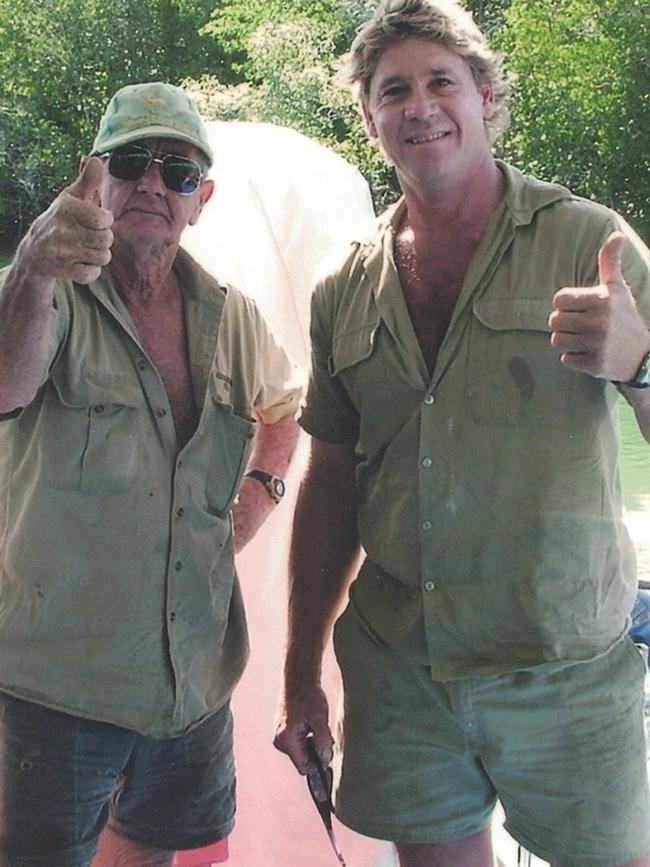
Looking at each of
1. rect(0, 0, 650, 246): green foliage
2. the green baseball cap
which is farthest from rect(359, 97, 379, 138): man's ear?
rect(0, 0, 650, 246): green foliage

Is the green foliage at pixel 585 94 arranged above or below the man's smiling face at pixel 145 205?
above

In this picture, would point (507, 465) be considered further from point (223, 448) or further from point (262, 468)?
point (262, 468)

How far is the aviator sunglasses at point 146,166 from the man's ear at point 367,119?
0.79ft

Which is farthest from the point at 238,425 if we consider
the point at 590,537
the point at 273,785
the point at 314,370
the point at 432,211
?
the point at 273,785

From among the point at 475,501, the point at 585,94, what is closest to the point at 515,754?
the point at 475,501

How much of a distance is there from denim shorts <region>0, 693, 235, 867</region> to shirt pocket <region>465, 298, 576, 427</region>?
1.98ft

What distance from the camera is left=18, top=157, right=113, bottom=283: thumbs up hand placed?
1060 mm

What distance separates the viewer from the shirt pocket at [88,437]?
1236 mm

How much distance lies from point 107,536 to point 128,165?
486mm

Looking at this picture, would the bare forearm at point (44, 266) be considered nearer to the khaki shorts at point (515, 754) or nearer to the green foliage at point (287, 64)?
the khaki shorts at point (515, 754)

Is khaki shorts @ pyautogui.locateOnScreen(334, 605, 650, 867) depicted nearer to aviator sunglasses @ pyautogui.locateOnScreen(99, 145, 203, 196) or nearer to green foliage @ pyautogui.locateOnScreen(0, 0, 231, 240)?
aviator sunglasses @ pyautogui.locateOnScreen(99, 145, 203, 196)

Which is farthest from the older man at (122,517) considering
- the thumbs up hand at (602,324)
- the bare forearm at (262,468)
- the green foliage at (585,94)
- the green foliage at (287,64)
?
the green foliage at (287,64)

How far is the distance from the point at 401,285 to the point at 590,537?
15.5 inches

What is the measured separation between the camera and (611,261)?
1039 mm
